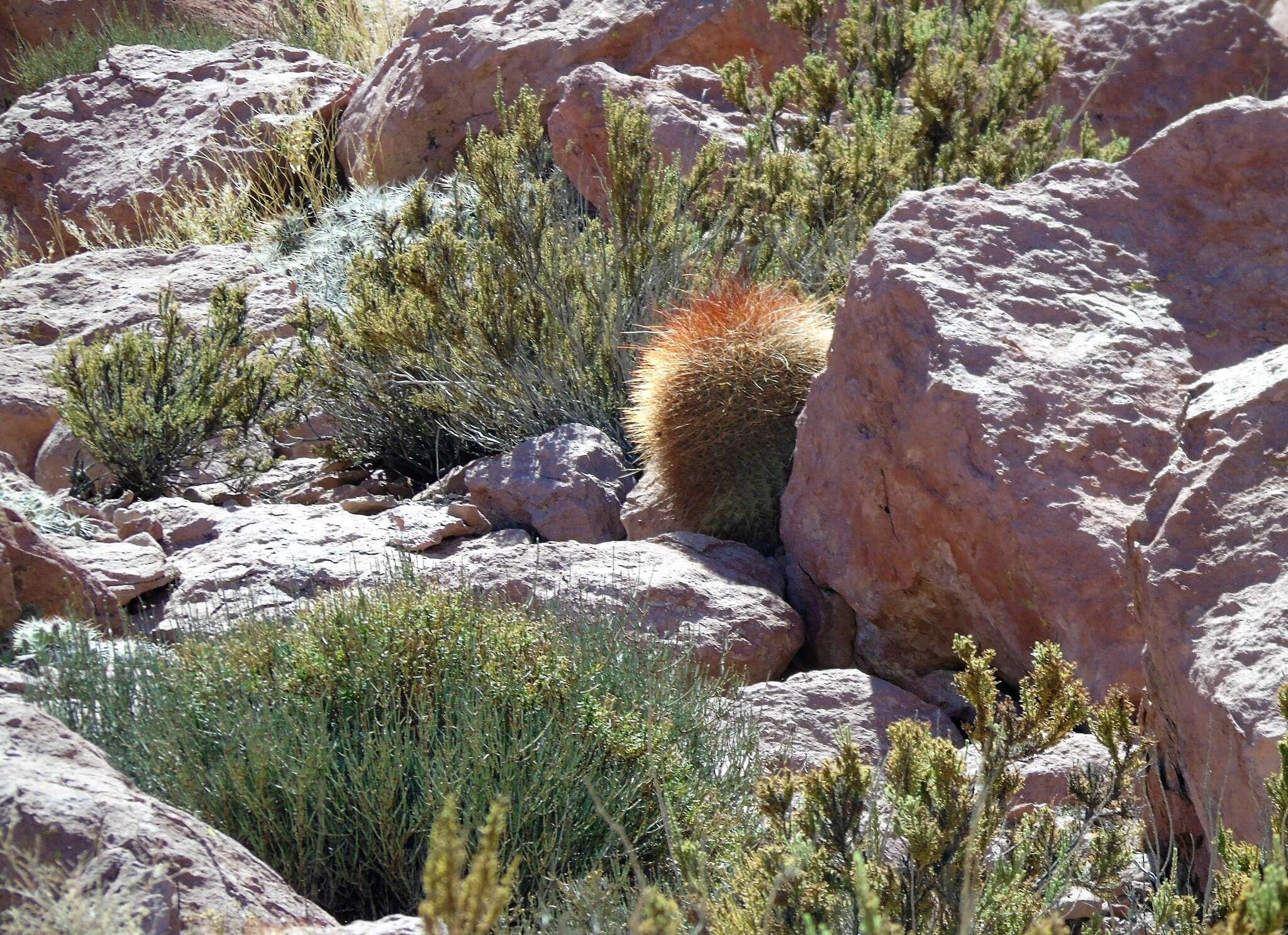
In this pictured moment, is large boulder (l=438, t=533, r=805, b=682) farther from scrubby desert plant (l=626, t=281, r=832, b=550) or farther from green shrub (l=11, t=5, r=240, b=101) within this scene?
green shrub (l=11, t=5, r=240, b=101)

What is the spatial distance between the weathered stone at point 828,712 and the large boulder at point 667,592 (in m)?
0.21

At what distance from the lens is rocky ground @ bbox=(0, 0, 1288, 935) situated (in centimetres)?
260

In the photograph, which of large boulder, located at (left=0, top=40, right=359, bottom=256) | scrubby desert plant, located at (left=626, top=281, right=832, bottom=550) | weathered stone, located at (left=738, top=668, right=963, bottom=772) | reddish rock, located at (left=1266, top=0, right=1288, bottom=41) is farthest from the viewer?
reddish rock, located at (left=1266, top=0, right=1288, bottom=41)

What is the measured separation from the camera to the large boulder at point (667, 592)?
4055 millimetres

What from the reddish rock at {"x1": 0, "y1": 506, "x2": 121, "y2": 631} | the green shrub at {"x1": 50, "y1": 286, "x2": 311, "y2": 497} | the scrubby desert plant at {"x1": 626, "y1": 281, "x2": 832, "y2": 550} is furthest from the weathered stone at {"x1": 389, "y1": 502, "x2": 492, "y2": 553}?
the green shrub at {"x1": 50, "y1": 286, "x2": 311, "y2": 497}

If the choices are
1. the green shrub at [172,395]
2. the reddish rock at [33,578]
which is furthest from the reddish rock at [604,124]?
the reddish rock at [33,578]

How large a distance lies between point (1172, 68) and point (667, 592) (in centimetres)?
619

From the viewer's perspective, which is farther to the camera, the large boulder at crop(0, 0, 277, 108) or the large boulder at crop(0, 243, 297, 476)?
the large boulder at crop(0, 0, 277, 108)

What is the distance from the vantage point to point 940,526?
151 inches

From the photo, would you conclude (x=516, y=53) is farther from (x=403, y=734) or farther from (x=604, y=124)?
(x=403, y=734)

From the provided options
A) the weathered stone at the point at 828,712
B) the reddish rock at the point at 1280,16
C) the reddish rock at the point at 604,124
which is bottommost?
the weathered stone at the point at 828,712

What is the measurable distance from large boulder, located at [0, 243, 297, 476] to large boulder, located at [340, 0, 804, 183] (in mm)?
1617

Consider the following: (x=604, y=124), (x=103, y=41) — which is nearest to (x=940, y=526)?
(x=604, y=124)

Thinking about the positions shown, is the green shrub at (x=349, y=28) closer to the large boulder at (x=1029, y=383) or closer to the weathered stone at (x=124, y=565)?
the weathered stone at (x=124, y=565)
